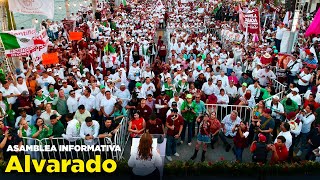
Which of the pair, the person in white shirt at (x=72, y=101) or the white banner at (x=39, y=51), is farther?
the white banner at (x=39, y=51)

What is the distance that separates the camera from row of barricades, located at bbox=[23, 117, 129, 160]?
768 cm

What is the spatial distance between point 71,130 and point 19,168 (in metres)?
1.32

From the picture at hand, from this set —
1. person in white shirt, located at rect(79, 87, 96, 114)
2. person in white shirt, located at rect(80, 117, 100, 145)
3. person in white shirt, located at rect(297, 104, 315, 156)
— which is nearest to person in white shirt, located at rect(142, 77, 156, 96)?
person in white shirt, located at rect(79, 87, 96, 114)

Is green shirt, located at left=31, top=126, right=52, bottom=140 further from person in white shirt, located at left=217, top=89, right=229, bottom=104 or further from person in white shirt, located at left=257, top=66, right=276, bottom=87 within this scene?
person in white shirt, located at left=257, top=66, right=276, bottom=87

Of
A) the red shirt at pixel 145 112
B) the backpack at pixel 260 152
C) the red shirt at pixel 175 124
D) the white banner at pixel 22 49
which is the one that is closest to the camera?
the backpack at pixel 260 152

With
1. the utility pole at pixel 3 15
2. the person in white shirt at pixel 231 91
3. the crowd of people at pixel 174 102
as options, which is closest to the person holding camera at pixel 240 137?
the crowd of people at pixel 174 102

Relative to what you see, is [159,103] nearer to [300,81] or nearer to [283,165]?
[283,165]

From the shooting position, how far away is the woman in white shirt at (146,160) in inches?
219


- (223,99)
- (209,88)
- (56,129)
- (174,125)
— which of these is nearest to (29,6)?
(56,129)

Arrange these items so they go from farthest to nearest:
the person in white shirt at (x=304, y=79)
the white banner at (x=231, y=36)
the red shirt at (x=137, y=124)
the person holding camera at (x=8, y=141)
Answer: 1. the white banner at (x=231, y=36)
2. the person in white shirt at (x=304, y=79)
3. the red shirt at (x=137, y=124)
4. the person holding camera at (x=8, y=141)

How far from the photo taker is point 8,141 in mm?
7402

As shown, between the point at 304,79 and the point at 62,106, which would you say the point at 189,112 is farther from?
the point at 304,79

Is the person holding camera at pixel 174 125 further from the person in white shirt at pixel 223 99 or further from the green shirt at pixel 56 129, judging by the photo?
the green shirt at pixel 56 129

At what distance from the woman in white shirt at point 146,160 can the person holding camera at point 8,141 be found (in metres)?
3.11
